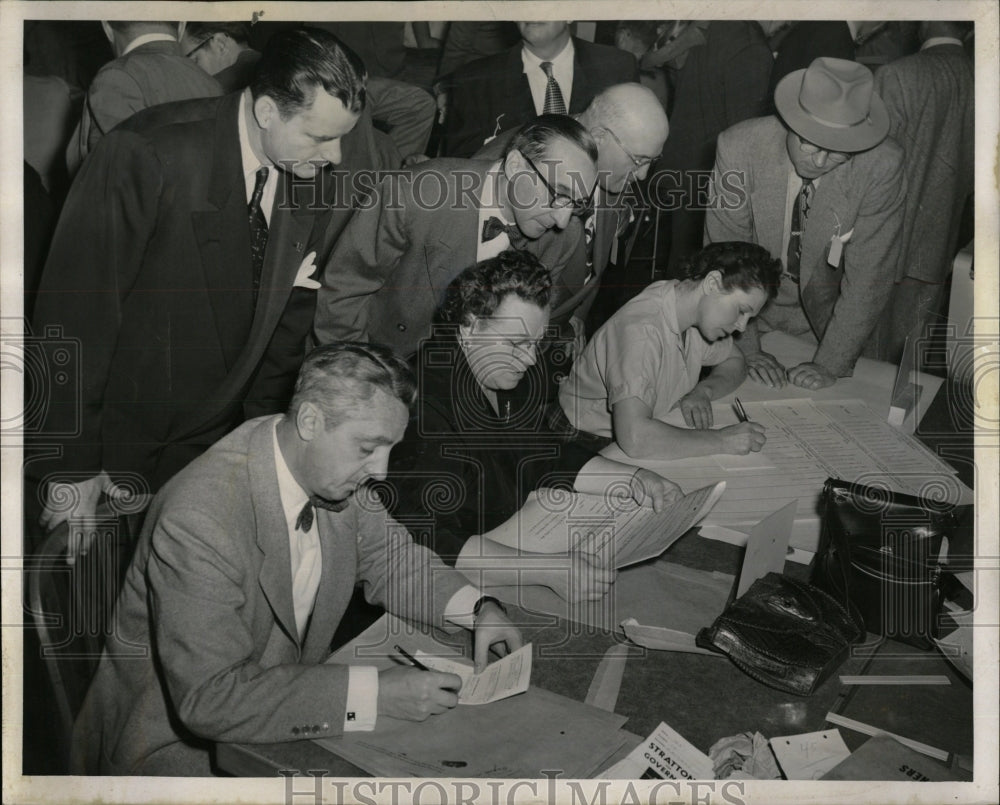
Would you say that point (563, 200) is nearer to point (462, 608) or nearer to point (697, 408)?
point (697, 408)

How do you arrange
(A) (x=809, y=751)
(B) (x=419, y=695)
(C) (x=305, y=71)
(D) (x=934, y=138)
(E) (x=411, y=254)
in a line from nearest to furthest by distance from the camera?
1. (B) (x=419, y=695)
2. (A) (x=809, y=751)
3. (C) (x=305, y=71)
4. (E) (x=411, y=254)
5. (D) (x=934, y=138)

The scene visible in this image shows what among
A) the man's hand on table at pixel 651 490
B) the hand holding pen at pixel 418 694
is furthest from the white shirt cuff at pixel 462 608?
the man's hand on table at pixel 651 490

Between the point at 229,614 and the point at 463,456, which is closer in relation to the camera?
the point at 229,614

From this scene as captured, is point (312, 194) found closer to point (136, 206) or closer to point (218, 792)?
point (136, 206)

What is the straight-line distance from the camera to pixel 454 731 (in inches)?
116

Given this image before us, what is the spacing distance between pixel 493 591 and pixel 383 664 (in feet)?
1.31

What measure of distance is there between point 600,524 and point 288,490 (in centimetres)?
98

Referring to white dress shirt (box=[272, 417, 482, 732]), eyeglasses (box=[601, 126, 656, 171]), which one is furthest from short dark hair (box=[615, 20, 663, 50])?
white dress shirt (box=[272, 417, 482, 732])

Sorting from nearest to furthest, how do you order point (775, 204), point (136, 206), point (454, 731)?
point (454, 731)
point (136, 206)
point (775, 204)

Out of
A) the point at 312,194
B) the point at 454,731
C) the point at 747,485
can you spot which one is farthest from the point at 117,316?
the point at 747,485

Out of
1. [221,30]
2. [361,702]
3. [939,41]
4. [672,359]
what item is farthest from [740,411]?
[221,30]

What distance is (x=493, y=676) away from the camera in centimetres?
304

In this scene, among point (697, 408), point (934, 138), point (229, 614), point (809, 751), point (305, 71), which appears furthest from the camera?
point (697, 408)

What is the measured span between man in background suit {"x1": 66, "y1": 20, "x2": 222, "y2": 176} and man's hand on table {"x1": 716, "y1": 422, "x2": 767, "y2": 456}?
1.87 m
